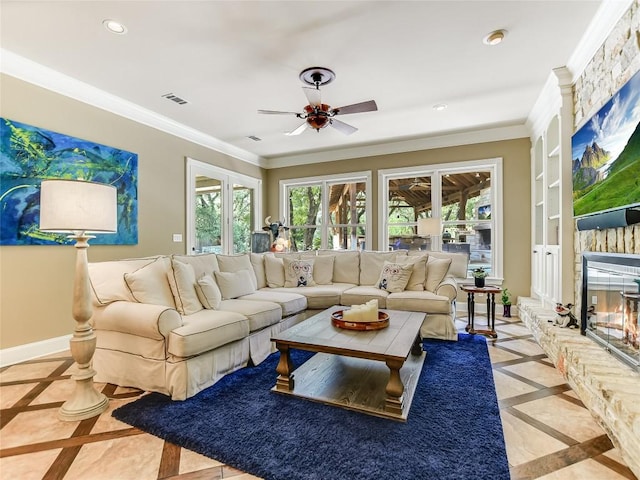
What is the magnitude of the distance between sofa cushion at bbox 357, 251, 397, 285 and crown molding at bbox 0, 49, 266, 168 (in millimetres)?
3073

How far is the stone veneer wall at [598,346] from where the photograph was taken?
1625 millimetres

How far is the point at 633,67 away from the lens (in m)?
2.10

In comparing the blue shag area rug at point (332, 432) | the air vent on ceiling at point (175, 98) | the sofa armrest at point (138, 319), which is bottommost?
the blue shag area rug at point (332, 432)

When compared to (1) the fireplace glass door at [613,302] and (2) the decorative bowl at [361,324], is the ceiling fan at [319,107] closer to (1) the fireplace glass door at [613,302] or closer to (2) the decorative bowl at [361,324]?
(2) the decorative bowl at [361,324]

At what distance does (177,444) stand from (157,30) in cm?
290

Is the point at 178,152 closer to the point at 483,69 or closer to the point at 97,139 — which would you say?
the point at 97,139

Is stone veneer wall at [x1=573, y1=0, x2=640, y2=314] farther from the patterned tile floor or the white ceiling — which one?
the patterned tile floor

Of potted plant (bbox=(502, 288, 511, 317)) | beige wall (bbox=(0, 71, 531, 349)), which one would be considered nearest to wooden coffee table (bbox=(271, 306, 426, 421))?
potted plant (bbox=(502, 288, 511, 317))

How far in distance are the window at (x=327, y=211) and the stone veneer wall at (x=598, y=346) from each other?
10.7ft

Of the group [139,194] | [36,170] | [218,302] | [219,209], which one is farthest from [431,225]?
→ [36,170]

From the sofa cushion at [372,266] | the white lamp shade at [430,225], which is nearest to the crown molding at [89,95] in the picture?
the sofa cushion at [372,266]

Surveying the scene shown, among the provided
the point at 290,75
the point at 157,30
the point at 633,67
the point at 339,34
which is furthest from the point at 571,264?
the point at 157,30

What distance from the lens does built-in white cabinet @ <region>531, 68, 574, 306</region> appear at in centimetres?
316

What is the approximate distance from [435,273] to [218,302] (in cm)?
245
